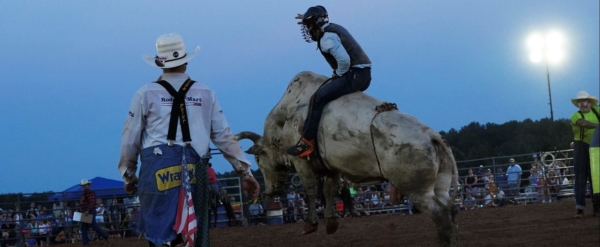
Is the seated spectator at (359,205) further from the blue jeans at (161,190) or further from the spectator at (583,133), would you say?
the blue jeans at (161,190)

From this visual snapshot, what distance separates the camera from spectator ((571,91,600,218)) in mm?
12812

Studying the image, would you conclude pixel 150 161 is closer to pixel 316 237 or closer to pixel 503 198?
pixel 316 237

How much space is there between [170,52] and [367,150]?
3651mm

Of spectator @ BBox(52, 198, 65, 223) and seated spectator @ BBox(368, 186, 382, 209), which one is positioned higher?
spectator @ BBox(52, 198, 65, 223)

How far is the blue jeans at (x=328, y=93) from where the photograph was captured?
9.39m

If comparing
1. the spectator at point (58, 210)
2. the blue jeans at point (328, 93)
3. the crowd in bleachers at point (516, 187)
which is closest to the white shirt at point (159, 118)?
the blue jeans at point (328, 93)

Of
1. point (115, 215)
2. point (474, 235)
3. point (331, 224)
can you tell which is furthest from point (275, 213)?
point (331, 224)

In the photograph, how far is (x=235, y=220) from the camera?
21.3 m

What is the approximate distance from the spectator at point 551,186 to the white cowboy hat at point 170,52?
18632 mm

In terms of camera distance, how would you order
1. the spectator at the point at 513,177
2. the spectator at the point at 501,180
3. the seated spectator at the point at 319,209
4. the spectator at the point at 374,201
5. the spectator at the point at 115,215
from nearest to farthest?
the spectator at the point at 115,215, the seated spectator at the point at 319,209, the spectator at the point at 513,177, the spectator at the point at 374,201, the spectator at the point at 501,180

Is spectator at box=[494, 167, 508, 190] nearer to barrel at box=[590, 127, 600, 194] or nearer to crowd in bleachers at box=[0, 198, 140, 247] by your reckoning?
crowd in bleachers at box=[0, 198, 140, 247]

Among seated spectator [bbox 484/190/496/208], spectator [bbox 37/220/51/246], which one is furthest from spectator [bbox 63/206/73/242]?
seated spectator [bbox 484/190/496/208]

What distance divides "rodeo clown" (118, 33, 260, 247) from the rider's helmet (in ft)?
14.4

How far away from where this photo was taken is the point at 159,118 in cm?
541
